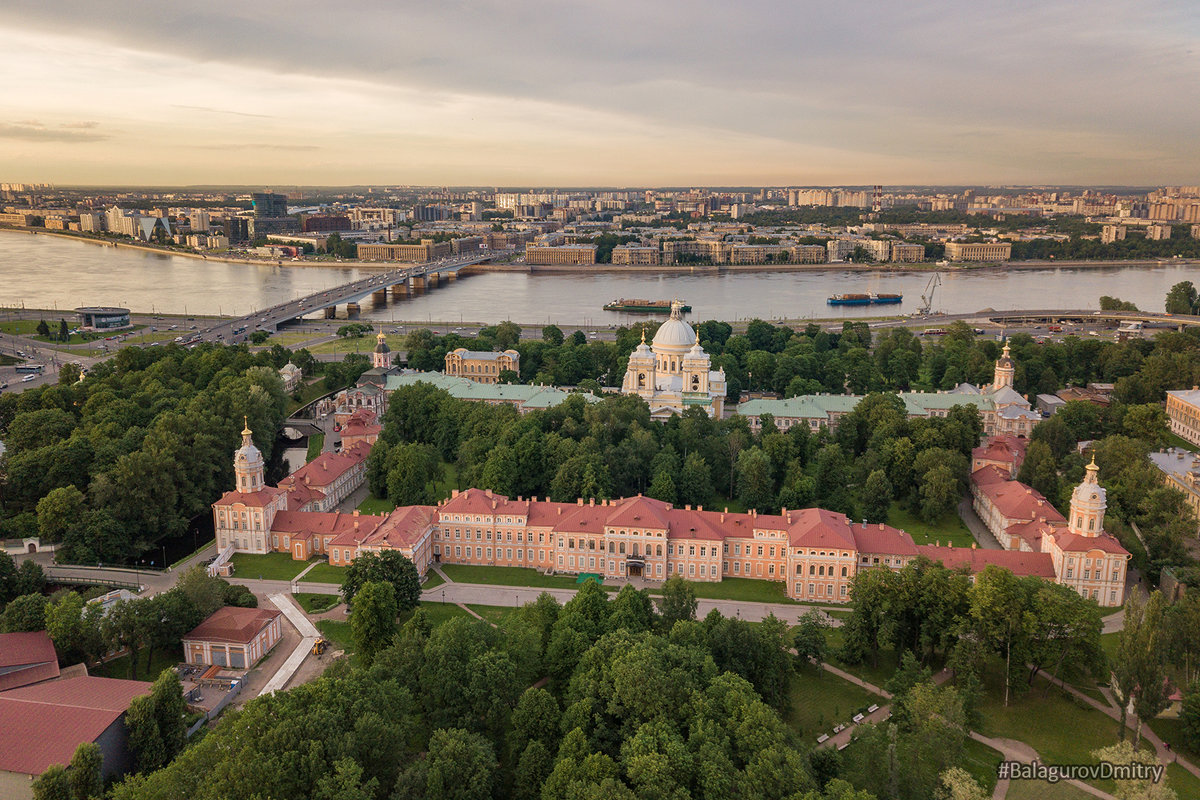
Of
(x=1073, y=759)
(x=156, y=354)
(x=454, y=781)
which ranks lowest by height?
(x=1073, y=759)

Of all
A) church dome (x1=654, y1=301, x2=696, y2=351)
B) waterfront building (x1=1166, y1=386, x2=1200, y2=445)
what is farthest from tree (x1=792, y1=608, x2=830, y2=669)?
waterfront building (x1=1166, y1=386, x2=1200, y2=445)

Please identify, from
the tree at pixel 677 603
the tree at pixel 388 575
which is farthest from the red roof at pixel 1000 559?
the tree at pixel 388 575

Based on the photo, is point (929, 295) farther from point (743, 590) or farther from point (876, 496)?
point (743, 590)

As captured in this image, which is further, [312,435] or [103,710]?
[312,435]

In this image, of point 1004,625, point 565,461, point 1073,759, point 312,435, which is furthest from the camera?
point 312,435

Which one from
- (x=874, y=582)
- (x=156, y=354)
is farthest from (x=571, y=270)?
(x=874, y=582)

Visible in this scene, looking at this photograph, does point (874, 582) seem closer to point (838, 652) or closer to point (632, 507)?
point (838, 652)

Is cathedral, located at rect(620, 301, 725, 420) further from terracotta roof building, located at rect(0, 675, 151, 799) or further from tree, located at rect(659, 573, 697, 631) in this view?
terracotta roof building, located at rect(0, 675, 151, 799)
